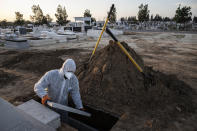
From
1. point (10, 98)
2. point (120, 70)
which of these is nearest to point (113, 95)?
point (120, 70)

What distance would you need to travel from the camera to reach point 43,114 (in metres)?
1.95

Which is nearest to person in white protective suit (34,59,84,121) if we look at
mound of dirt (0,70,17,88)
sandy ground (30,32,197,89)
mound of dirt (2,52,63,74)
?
mound of dirt (0,70,17,88)

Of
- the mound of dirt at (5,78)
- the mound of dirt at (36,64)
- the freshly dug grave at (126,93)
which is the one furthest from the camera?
the mound of dirt at (36,64)

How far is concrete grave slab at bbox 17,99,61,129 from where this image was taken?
1.83 m

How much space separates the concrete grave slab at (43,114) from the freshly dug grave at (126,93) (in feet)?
5.31

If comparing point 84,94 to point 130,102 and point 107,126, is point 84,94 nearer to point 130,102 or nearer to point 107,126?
point 107,126

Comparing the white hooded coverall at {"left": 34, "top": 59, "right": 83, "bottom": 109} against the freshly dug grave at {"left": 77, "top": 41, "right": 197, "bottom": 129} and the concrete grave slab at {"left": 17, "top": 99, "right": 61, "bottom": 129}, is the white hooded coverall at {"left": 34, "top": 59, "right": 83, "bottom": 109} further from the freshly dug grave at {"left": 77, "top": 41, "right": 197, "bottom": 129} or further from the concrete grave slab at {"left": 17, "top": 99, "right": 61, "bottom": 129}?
the freshly dug grave at {"left": 77, "top": 41, "right": 197, "bottom": 129}

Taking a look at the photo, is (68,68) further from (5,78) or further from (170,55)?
(170,55)

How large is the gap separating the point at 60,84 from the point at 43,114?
68 centimetres

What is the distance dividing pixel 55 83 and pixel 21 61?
274 inches

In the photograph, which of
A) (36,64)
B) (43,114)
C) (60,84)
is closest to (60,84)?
(60,84)

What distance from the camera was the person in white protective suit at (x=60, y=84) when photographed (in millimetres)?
2342

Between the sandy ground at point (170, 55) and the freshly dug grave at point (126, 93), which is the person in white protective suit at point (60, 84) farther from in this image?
the sandy ground at point (170, 55)

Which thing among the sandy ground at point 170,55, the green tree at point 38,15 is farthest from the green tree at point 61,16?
the sandy ground at point 170,55
